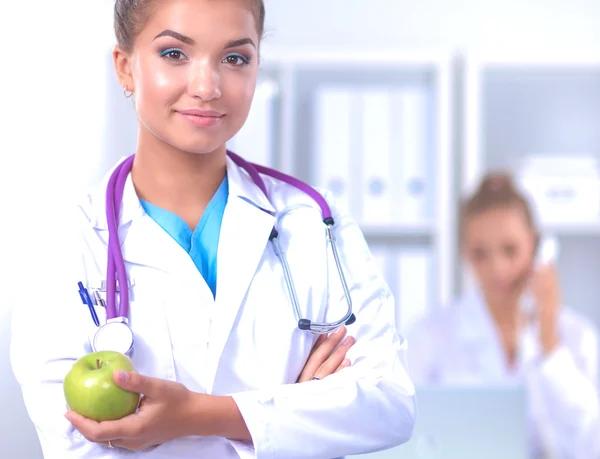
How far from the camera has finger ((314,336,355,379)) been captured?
114cm

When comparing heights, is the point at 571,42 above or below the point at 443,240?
above

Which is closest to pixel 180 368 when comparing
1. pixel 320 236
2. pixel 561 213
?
pixel 320 236

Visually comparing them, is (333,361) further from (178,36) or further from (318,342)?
(178,36)

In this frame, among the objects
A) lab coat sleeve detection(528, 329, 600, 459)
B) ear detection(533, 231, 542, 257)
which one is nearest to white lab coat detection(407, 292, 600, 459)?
lab coat sleeve detection(528, 329, 600, 459)

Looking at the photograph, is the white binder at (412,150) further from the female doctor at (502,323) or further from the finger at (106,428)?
the finger at (106,428)

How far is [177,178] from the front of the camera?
1.20m

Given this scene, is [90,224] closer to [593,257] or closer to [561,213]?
[561,213]

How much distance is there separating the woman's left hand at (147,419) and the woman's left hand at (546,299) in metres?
2.25

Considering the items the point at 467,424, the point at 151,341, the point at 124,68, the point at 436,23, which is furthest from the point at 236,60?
the point at 436,23

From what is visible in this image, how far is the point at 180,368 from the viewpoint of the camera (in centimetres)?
111

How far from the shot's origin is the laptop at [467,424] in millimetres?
1610

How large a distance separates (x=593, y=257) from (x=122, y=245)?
2840 mm

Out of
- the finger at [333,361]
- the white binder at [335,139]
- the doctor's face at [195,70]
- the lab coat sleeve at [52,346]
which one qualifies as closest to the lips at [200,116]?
the doctor's face at [195,70]

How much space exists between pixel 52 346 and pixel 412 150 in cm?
201
